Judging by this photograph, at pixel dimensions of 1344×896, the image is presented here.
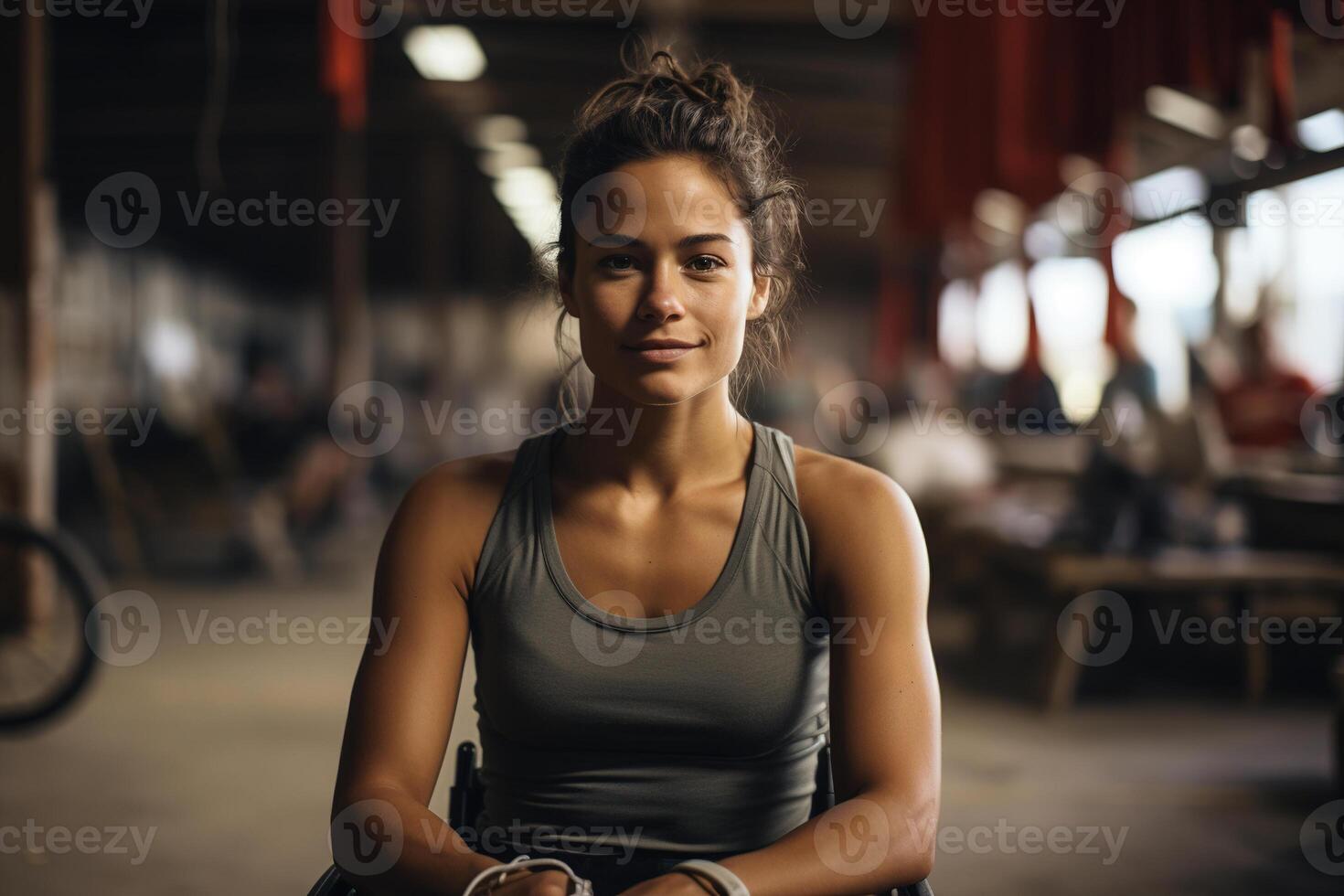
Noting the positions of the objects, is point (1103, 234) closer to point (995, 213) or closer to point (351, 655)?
point (351, 655)

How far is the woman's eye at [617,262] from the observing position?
118cm

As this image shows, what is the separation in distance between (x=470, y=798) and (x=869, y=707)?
1.73 ft

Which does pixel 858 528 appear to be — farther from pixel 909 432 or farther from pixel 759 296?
pixel 909 432

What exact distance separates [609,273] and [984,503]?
4909mm

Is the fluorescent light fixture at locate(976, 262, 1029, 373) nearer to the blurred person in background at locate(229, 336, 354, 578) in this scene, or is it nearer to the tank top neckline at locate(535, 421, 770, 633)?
the blurred person in background at locate(229, 336, 354, 578)

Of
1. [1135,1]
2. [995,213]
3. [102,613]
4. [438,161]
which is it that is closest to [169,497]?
[102,613]

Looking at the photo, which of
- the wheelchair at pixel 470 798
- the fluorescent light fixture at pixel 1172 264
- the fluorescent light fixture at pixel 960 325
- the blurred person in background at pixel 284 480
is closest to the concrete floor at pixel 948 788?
the wheelchair at pixel 470 798

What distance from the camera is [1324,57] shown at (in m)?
4.78

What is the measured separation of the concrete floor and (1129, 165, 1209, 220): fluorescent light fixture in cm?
541

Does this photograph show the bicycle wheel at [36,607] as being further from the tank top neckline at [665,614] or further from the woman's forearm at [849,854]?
the woman's forearm at [849,854]

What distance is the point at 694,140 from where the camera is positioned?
1.21 m

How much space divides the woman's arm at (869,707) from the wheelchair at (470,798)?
0.25 feet

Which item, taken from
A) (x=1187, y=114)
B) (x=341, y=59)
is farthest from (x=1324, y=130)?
(x=341, y=59)

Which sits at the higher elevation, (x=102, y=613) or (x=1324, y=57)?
(x=1324, y=57)
